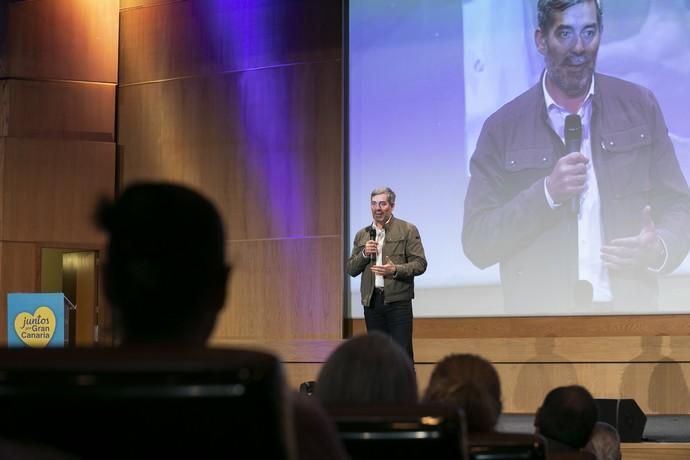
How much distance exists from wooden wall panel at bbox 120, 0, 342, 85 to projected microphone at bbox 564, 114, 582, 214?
6.03 feet

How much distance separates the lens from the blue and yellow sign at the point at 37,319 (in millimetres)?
6137

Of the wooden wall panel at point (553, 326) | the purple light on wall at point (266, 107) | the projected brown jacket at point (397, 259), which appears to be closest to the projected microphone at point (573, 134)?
the wooden wall panel at point (553, 326)

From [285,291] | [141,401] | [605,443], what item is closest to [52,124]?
[285,291]

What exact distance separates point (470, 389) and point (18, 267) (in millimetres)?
6593

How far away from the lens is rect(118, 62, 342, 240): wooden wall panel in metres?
7.46

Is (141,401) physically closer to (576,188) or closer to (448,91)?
(576,188)

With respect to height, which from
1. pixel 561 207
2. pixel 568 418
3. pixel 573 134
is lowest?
pixel 568 418

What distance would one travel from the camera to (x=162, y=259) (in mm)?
789

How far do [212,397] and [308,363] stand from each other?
6539 millimetres

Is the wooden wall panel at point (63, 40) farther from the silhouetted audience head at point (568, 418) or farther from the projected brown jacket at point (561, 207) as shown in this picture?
the silhouetted audience head at point (568, 418)

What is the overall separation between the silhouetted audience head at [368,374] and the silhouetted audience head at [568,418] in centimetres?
144

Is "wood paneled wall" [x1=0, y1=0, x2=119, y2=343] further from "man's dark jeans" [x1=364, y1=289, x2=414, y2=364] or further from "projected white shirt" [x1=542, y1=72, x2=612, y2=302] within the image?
"projected white shirt" [x1=542, y1=72, x2=612, y2=302]

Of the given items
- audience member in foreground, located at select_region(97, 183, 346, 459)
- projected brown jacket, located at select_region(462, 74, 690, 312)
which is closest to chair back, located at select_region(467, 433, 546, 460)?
audience member in foreground, located at select_region(97, 183, 346, 459)

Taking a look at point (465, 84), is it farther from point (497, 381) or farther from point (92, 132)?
point (497, 381)
